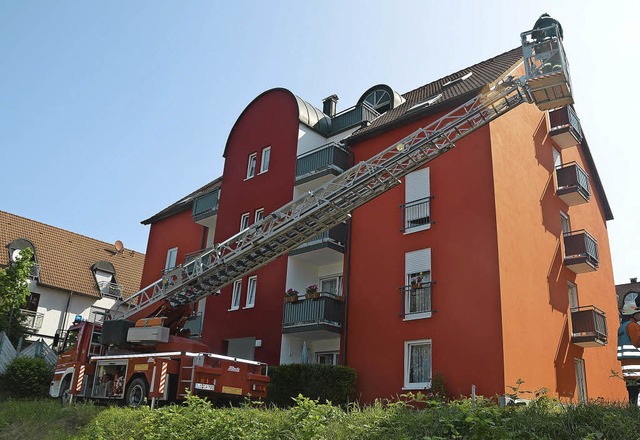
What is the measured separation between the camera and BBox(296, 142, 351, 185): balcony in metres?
22.0

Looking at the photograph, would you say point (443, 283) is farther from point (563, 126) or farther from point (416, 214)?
point (563, 126)

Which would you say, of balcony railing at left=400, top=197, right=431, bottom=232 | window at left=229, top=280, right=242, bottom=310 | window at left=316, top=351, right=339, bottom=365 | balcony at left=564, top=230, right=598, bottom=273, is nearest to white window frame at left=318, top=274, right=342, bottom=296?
window at left=316, top=351, right=339, bottom=365

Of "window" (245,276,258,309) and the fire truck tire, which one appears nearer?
the fire truck tire

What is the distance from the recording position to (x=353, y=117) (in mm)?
24109

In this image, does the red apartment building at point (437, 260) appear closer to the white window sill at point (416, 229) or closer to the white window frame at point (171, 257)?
the white window sill at point (416, 229)

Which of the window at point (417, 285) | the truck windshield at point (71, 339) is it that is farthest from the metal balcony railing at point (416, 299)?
the truck windshield at point (71, 339)

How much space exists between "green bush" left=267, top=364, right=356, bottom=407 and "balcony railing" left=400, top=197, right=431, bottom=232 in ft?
16.1

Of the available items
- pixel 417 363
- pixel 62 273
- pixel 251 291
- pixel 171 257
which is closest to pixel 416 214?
pixel 417 363

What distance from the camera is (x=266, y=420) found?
33.2 feet

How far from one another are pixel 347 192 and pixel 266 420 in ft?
19.8

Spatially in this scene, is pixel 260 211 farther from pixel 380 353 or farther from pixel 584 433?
pixel 584 433

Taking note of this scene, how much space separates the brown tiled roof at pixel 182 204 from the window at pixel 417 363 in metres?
15.0

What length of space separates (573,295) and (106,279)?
1241 inches

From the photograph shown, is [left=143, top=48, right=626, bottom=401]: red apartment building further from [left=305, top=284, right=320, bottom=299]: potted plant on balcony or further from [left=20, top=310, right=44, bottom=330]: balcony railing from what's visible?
[left=20, top=310, right=44, bottom=330]: balcony railing
